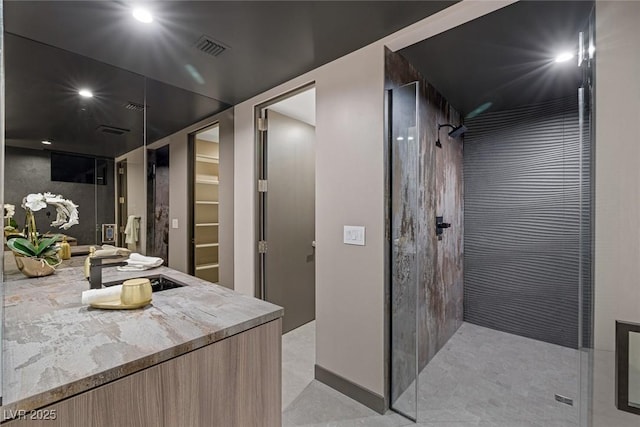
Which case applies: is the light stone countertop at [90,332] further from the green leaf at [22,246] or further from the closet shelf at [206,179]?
the closet shelf at [206,179]

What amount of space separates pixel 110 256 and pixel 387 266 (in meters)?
1.79

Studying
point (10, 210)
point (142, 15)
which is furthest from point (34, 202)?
point (142, 15)

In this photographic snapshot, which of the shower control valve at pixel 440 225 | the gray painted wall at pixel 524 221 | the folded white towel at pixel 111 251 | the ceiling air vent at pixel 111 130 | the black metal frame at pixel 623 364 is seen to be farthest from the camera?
the gray painted wall at pixel 524 221

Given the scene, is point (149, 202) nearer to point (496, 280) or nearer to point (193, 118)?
point (193, 118)

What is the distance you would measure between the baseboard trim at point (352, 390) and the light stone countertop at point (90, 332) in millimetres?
1192

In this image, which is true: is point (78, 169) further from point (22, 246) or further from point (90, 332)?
point (90, 332)

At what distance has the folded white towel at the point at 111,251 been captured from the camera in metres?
1.75

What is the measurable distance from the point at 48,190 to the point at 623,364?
2.91 m

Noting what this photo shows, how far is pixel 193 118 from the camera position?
10.3 ft

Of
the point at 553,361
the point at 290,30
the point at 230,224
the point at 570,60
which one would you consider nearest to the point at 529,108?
the point at 570,60

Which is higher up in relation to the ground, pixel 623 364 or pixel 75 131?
pixel 75 131

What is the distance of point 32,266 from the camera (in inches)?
63.0

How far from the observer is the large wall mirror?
60.2 inches

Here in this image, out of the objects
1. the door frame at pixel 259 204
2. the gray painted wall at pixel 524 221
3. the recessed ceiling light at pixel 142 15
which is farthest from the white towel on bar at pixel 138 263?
the gray painted wall at pixel 524 221
